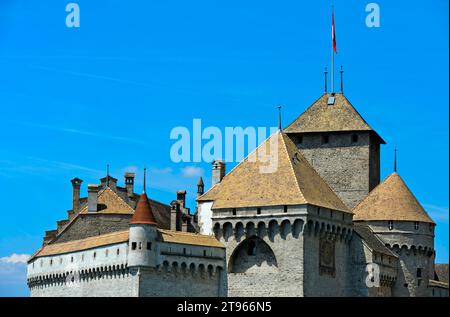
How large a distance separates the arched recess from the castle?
0.06m

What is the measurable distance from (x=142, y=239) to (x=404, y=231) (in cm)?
2095

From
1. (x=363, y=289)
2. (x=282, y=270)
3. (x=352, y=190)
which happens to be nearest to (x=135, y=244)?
(x=282, y=270)

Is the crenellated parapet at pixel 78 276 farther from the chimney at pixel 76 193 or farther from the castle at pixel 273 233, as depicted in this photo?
the chimney at pixel 76 193

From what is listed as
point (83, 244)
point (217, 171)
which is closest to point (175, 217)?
point (217, 171)

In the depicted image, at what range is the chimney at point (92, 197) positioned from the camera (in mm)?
96812

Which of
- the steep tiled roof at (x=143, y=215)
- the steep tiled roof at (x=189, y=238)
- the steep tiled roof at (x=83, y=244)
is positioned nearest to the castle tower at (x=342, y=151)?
the steep tiled roof at (x=189, y=238)

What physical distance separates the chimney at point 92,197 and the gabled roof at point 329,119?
598 inches

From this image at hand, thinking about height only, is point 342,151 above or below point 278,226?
above

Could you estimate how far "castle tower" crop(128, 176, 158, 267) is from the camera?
3351 inches

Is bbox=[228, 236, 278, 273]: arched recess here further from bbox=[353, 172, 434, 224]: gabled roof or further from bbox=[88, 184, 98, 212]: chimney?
bbox=[88, 184, 98, 212]: chimney

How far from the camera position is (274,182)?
3558 inches

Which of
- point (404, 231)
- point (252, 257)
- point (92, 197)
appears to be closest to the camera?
point (252, 257)

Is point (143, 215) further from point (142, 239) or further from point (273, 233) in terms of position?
point (273, 233)
